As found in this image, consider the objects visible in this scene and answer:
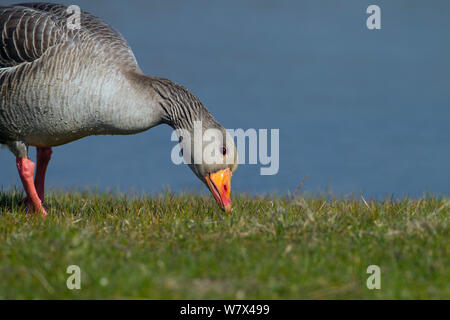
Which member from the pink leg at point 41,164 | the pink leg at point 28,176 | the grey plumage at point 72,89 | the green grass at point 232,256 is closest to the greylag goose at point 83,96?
the grey plumage at point 72,89

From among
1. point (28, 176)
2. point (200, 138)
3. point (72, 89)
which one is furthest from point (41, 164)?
point (200, 138)

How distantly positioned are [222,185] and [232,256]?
112 inches

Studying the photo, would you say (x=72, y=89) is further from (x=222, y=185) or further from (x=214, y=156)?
(x=222, y=185)

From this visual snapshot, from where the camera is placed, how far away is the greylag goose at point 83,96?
811 centimetres

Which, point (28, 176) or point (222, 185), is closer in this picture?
point (222, 185)

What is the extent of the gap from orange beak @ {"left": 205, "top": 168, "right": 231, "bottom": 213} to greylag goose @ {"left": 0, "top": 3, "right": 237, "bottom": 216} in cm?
2

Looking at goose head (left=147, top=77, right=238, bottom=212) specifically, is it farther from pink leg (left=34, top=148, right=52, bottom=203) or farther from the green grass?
pink leg (left=34, top=148, right=52, bottom=203)

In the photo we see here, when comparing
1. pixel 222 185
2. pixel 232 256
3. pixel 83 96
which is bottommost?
pixel 232 256

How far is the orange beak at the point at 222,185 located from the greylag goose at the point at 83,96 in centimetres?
2

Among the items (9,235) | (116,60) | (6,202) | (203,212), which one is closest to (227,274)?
(9,235)

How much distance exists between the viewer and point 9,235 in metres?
6.74

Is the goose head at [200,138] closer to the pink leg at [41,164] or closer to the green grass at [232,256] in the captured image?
the green grass at [232,256]

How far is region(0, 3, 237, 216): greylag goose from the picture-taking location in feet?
26.6

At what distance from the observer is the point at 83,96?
26.3ft
